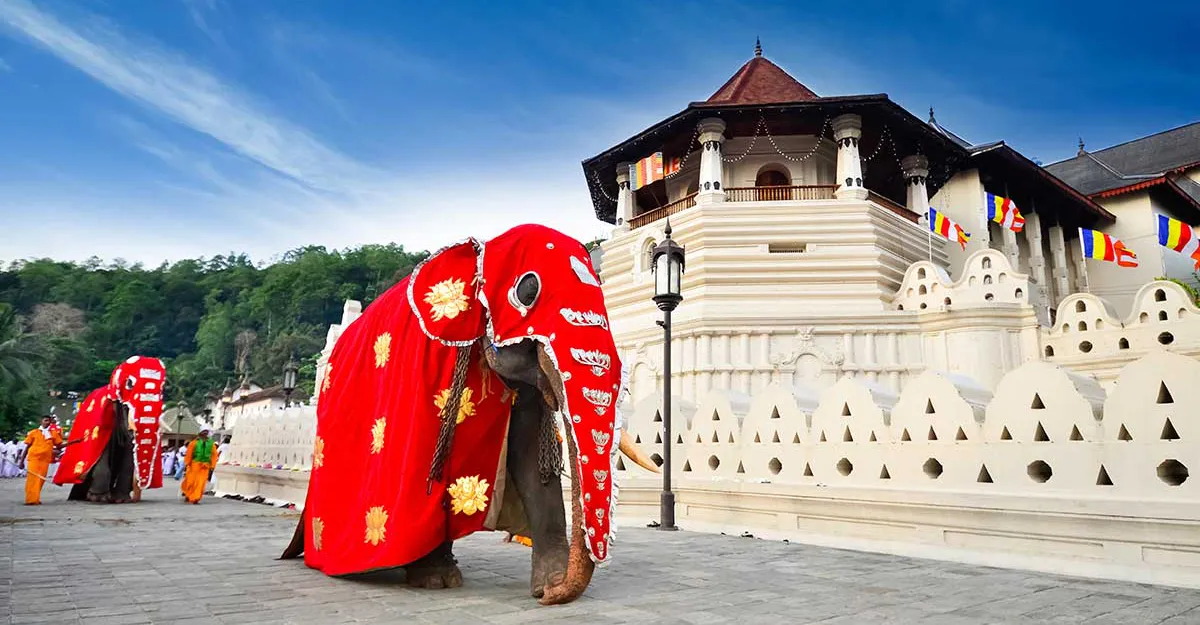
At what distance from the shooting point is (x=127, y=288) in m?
89.2

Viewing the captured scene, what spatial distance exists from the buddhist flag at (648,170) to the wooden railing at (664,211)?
895 millimetres

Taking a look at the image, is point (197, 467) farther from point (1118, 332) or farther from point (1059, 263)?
point (1059, 263)

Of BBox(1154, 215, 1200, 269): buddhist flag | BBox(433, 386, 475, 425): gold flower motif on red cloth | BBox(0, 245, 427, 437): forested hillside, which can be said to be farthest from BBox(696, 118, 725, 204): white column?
BBox(0, 245, 427, 437): forested hillside

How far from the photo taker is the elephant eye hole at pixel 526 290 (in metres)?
4.21

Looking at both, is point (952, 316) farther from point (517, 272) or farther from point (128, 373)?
point (128, 373)

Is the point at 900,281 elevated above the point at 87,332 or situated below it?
below

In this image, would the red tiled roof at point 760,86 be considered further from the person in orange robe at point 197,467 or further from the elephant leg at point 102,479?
the elephant leg at point 102,479

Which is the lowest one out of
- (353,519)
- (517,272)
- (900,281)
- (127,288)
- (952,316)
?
(353,519)

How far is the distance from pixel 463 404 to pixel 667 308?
442cm

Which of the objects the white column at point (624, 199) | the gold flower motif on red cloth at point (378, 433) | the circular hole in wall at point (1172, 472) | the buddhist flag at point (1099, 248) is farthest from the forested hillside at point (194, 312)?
the circular hole in wall at point (1172, 472)

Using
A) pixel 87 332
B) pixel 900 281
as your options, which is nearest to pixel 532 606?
pixel 900 281

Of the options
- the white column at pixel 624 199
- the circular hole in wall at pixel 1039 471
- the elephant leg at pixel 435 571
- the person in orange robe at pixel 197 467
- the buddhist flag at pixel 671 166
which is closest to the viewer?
the elephant leg at pixel 435 571

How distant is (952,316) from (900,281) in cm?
359

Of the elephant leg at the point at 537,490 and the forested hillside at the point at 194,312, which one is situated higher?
Answer: the forested hillside at the point at 194,312
